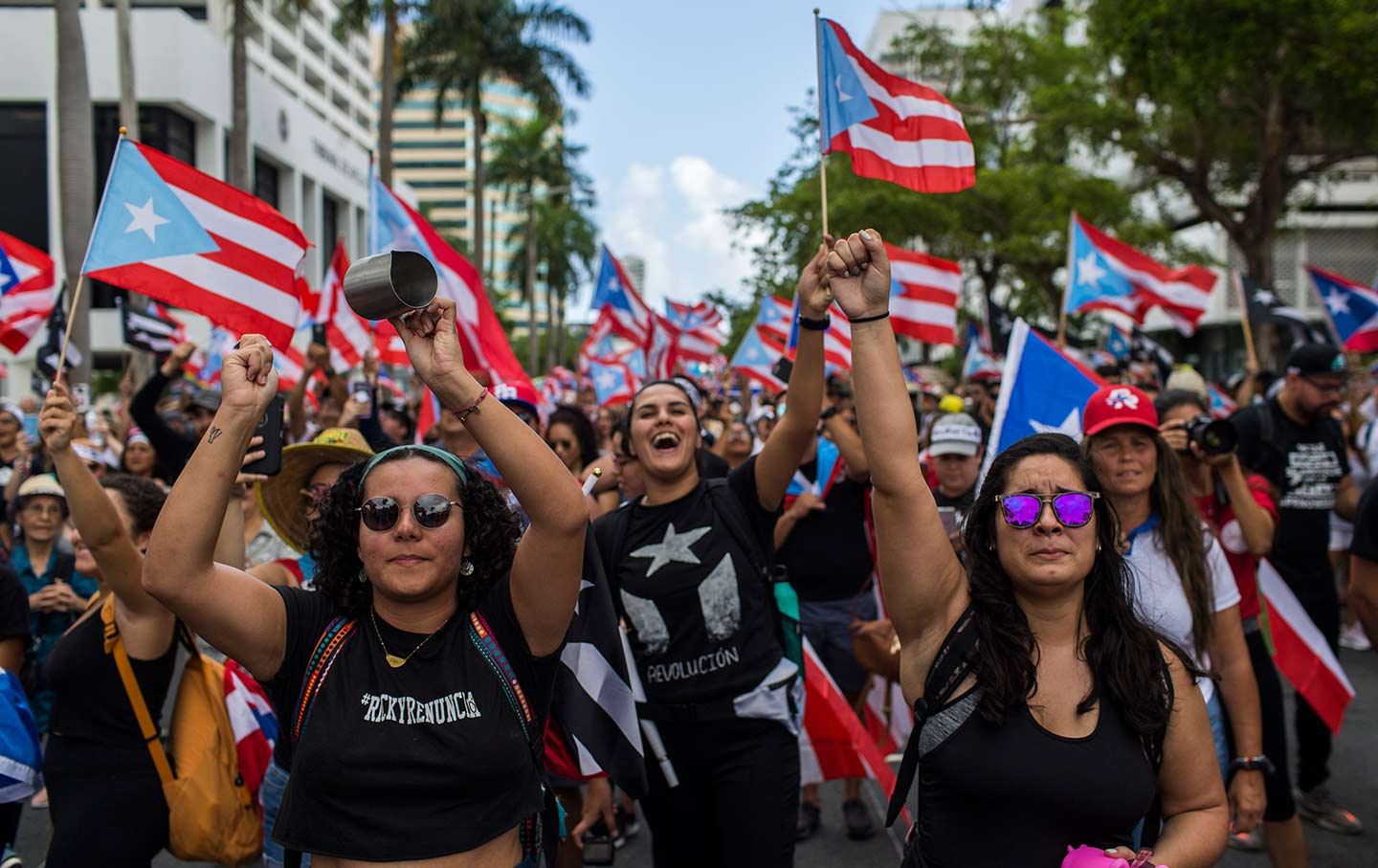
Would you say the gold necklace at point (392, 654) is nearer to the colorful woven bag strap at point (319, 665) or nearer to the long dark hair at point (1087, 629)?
the colorful woven bag strap at point (319, 665)

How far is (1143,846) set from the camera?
2631 mm

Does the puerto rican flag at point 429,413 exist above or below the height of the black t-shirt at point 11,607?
above

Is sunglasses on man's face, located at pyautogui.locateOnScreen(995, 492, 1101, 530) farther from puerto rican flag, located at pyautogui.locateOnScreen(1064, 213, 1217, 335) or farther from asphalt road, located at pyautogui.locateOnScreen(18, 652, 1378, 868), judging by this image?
puerto rican flag, located at pyautogui.locateOnScreen(1064, 213, 1217, 335)

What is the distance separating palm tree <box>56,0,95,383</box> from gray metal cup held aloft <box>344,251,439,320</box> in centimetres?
1205

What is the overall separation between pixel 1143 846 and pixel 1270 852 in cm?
216

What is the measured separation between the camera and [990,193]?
Answer: 997 inches

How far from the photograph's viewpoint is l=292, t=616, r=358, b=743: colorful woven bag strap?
8.09 ft

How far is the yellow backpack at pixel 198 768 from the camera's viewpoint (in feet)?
11.2

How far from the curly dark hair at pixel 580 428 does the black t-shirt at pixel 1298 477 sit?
3.48 meters

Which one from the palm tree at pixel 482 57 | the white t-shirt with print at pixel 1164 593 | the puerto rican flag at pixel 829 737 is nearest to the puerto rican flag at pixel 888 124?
the white t-shirt with print at pixel 1164 593

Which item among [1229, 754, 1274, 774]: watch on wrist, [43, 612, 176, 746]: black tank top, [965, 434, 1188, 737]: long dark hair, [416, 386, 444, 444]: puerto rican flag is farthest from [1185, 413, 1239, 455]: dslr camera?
[416, 386, 444, 444]: puerto rican flag

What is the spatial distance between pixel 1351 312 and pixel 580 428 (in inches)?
320

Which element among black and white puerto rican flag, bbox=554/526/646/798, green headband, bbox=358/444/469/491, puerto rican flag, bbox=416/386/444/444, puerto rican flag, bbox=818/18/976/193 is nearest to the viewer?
green headband, bbox=358/444/469/491

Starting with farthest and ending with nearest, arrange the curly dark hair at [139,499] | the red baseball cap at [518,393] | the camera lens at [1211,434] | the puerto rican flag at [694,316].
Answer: the puerto rican flag at [694,316] < the red baseball cap at [518,393] < the camera lens at [1211,434] < the curly dark hair at [139,499]
